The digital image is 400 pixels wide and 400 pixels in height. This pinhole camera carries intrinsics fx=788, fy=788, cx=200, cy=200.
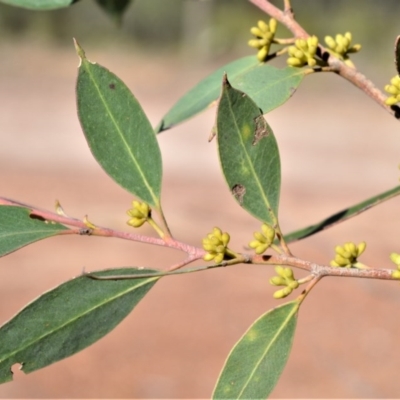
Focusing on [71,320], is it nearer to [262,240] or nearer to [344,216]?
[262,240]

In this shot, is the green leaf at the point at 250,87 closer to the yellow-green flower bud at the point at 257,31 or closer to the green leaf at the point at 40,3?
the yellow-green flower bud at the point at 257,31

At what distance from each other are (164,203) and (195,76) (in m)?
4.19

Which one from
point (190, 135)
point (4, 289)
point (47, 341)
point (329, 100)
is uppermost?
point (329, 100)

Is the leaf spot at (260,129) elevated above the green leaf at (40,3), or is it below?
below

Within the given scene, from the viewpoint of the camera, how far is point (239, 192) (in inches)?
29.2

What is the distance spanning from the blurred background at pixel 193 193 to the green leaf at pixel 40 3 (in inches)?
84.4

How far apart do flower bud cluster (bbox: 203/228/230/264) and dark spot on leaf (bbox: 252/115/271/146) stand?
10 cm

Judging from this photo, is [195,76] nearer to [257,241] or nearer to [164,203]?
[164,203]

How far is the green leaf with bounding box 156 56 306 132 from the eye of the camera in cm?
80

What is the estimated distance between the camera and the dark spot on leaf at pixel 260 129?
0.71 m

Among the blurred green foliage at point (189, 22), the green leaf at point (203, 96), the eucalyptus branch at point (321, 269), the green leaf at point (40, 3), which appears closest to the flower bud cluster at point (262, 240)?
the eucalyptus branch at point (321, 269)

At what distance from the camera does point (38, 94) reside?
40.2 feet

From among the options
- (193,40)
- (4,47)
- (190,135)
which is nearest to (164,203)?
(190,135)

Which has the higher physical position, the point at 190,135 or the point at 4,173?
the point at 190,135
